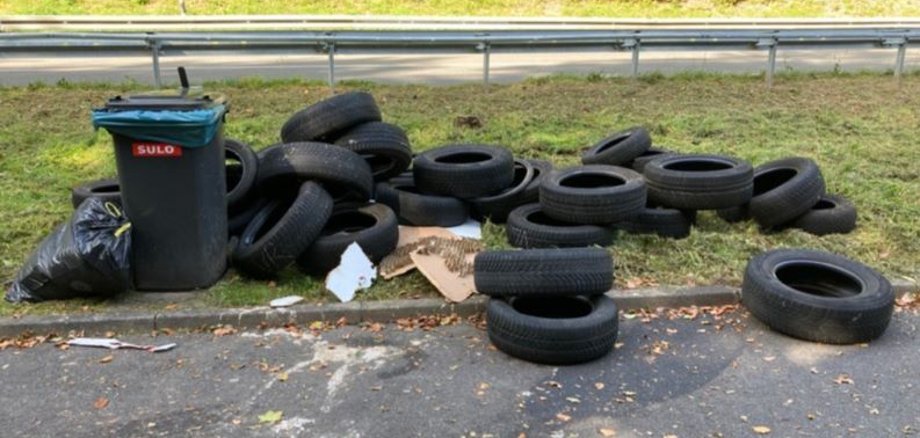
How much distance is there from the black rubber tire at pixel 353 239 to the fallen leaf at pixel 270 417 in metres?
1.80

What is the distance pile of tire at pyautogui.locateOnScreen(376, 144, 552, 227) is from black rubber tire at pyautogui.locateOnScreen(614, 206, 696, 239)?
84cm

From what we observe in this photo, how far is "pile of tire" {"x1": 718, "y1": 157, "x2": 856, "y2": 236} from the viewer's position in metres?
6.40

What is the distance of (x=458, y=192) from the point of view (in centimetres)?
666

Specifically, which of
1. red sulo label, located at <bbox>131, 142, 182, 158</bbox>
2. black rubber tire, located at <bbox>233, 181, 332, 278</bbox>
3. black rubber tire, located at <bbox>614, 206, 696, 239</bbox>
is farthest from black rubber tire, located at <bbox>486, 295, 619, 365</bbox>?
red sulo label, located at <bbox>131, 142, 182, 158</bbox>

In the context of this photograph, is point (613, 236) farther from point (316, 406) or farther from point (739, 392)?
point (316, 406)

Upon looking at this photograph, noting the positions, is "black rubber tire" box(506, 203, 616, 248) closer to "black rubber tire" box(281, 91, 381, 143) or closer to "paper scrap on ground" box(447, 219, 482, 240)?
"paper scrap on ground" box(447, 219, 482, 240)

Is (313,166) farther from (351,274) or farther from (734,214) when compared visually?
(734,214)

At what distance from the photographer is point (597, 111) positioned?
11.1m

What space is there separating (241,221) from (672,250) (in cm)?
344

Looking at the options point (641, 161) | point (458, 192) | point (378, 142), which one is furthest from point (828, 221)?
point (378, 142)

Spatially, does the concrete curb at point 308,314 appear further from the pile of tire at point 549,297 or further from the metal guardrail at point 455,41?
the metal guardrail at point 455,41

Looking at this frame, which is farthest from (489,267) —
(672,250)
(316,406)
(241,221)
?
(241,221)

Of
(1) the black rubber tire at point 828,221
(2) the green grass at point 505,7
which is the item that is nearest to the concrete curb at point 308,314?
(1) the black rubber tire at point 828,221

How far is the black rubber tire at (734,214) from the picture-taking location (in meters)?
6.62
